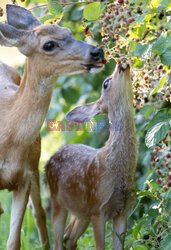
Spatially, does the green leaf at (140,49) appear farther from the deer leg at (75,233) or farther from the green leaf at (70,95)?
the green leaf at (70,95)

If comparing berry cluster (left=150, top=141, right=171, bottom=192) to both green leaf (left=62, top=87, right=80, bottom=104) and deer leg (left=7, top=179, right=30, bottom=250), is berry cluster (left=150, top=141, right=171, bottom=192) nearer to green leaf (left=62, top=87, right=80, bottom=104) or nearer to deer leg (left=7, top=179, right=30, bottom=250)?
deer leg (left=7, top=179, right=30, bottom=250)

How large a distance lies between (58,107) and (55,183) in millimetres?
2337

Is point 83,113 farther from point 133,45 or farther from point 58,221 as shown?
point 58,221

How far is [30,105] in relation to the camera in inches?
178

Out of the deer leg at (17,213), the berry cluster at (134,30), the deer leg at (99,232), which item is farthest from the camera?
the deer leg at (17,213)

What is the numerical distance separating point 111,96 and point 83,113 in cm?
33

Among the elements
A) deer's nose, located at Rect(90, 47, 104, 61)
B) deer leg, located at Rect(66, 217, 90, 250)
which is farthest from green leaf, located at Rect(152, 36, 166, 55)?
deer leg, located at Rect(66, 217, 90, 250)

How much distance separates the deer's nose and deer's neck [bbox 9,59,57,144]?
0.42m

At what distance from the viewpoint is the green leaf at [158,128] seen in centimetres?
394

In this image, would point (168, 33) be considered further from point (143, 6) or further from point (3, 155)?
point (3, 155)

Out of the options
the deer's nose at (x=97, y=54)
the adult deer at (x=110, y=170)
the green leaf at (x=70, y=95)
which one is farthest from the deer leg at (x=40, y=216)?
the deer's nose at (x=97, y=54)

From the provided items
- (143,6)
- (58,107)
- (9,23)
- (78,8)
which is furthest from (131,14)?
(58,107)

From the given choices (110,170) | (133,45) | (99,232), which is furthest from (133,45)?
(99,232)

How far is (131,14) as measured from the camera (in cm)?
420
